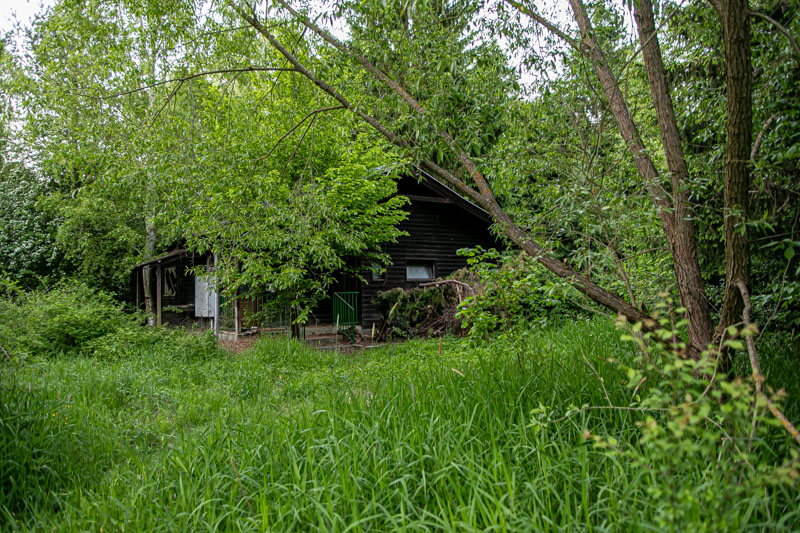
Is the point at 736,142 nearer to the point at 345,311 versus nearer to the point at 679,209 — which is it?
the point at 679,209

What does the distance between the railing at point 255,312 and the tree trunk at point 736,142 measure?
31.1 feet

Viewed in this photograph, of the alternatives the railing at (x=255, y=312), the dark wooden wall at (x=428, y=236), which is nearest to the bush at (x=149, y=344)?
the railing at (x=255, y=312)

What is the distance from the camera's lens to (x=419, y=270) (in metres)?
16.1

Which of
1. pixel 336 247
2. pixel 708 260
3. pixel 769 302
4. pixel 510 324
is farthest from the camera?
pixel 336 247

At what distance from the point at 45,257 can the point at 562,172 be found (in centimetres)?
2256

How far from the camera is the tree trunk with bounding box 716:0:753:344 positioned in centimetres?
282

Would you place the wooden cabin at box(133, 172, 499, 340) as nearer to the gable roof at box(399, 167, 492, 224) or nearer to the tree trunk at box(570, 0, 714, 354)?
the gable roof at box(399, 167, 492, 224)

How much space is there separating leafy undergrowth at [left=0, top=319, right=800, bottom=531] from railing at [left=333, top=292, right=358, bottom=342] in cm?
802

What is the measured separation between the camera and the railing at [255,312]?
11398 millimetres

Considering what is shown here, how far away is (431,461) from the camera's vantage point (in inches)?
116

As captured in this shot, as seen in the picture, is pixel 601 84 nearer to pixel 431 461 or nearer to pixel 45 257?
pixel 431 461

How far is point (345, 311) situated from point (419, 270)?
132 inches

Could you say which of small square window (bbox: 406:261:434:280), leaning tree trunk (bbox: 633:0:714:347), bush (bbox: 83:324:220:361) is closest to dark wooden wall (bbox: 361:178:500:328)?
small square window (bbox: 406:261:434:280)

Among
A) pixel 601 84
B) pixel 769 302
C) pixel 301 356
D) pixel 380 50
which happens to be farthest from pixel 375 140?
pixel 769 302
